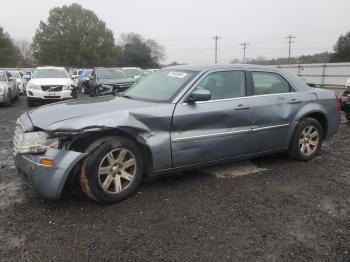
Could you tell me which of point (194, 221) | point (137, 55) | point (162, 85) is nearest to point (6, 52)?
point (137, 55)

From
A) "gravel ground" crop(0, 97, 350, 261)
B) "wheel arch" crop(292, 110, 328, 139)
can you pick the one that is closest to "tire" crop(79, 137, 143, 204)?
"gravel ground" crop(0, 97, 350, 261)

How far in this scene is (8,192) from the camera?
420cm

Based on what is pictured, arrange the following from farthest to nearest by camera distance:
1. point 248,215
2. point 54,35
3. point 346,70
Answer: point 54,35
point 346,70
point 248,215

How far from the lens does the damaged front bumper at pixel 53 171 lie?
3.44m

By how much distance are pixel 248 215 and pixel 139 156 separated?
1.35 meters

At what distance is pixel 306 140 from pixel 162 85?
253 cm

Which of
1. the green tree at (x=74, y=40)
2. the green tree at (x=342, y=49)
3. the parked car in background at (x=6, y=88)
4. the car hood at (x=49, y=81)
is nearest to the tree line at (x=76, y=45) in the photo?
the green tree at (x=74, y=40)

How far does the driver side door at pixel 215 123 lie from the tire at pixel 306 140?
1001 millimetres

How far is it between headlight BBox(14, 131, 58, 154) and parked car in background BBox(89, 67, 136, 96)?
370 inches

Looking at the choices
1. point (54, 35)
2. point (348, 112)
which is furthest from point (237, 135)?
point (54, 35)

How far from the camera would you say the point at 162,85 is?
4.72 meters

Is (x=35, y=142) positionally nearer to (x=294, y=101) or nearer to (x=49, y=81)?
(x=294, y=101)

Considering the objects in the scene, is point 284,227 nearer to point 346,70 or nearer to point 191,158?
point 191,158

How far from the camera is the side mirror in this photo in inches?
166
